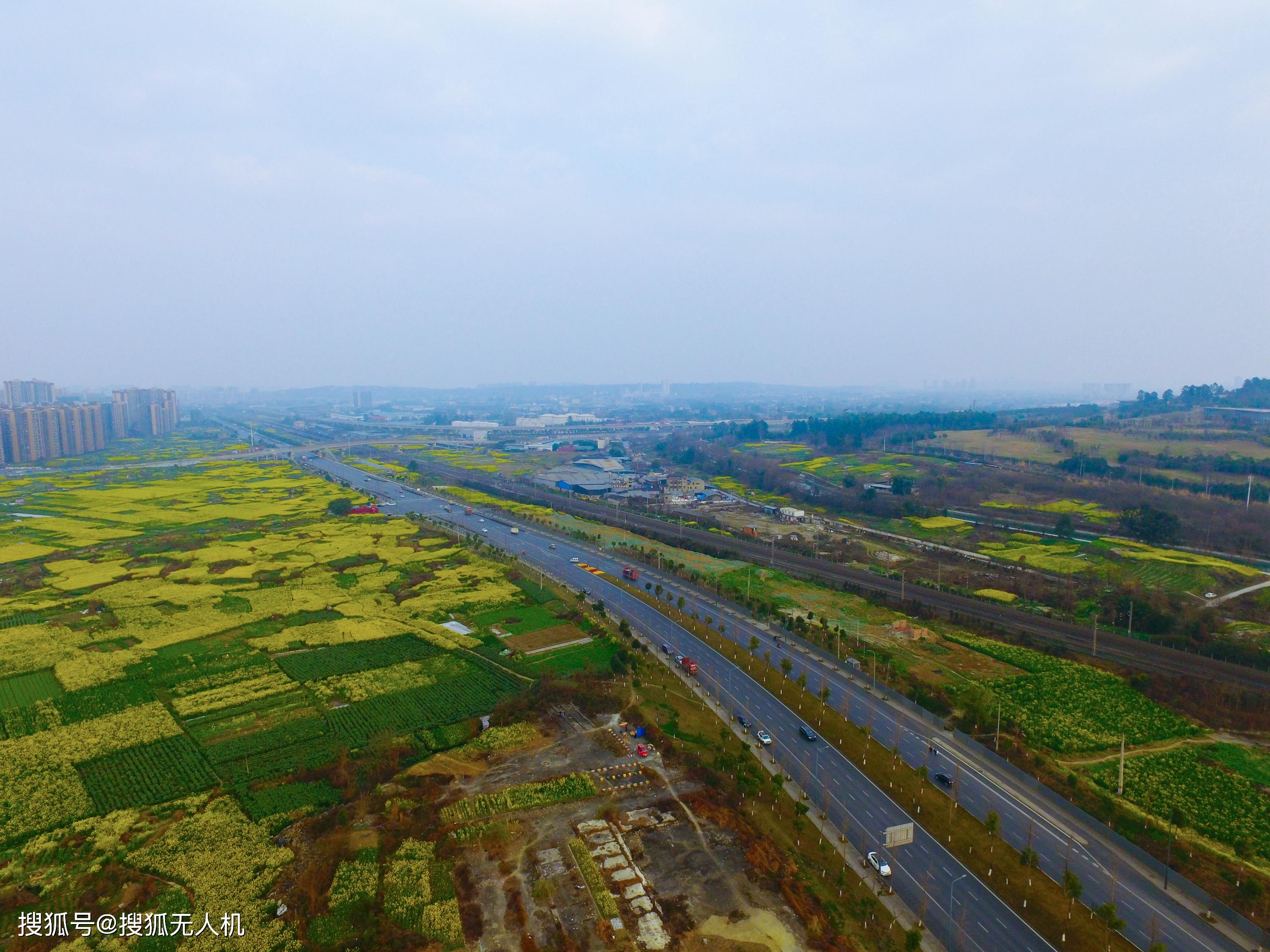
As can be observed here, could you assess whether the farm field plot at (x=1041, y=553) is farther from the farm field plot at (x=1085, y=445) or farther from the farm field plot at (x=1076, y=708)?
the farm field plot at (x=1085, y=445)

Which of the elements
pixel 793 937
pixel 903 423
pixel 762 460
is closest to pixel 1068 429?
pixel 903 423

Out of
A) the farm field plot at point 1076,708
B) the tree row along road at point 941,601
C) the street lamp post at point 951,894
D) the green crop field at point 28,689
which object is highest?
the tree row along road at point 941,601

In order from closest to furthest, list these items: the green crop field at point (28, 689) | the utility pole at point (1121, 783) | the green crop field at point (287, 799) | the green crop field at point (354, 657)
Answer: the green crop field at point (287, 799) < the utility pole at point (1121, 783) < the green crop field at point (28, 689) < the green crop field at point (354, 657)

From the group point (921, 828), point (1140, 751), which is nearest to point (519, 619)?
point (921, 828)

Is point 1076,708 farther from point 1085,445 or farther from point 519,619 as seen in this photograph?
point 1085,445

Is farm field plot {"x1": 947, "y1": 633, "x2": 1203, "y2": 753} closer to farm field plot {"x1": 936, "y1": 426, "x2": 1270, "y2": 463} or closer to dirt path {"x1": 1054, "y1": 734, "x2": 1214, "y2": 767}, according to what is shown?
dirt path {"x1": 1054, "y1": 734, "x2": 1214, "y2": 767}

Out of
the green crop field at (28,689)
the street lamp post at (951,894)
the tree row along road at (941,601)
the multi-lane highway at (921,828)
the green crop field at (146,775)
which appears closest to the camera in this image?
the multi-lane highway at (921,828)

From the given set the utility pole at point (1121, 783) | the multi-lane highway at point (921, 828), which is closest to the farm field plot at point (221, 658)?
the multi-lane highway at point (921, 828)
